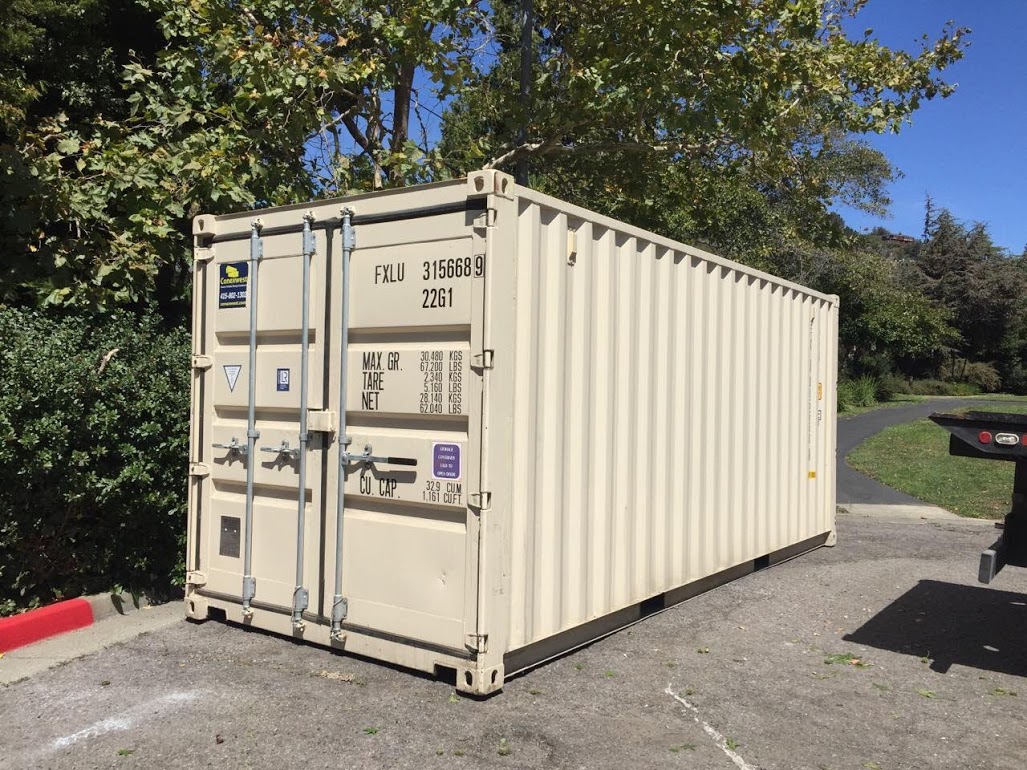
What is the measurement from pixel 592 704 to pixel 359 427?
201 cm

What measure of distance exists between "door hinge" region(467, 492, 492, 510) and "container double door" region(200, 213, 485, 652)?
1.3 inches

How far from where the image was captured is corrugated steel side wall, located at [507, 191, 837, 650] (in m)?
4.85

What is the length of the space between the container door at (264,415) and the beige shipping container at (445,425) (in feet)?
0.05

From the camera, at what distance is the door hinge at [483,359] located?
14.6 ft

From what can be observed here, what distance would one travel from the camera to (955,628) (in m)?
6.23

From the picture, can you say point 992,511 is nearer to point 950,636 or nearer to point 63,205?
point 950,636

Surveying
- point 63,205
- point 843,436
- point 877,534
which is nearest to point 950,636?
point 877,534

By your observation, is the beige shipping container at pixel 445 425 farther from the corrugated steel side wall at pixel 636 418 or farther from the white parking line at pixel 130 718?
the white parking line at pixel 130 718

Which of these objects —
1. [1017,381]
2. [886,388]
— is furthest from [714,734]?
[1017,381]

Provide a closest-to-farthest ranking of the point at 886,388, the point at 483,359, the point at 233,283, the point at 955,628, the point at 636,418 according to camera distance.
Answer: the point at 483,359 → the point at 233,283 → the point at 636,418 → the point at 955,628 → the point at 886,388

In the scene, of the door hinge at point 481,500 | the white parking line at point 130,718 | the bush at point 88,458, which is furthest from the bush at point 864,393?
the white parking line at point 130,718

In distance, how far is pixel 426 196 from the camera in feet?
15.7

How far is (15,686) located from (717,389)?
5035 millimetres

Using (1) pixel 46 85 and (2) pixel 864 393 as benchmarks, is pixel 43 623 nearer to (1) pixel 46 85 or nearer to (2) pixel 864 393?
(1) pixel 46 85
